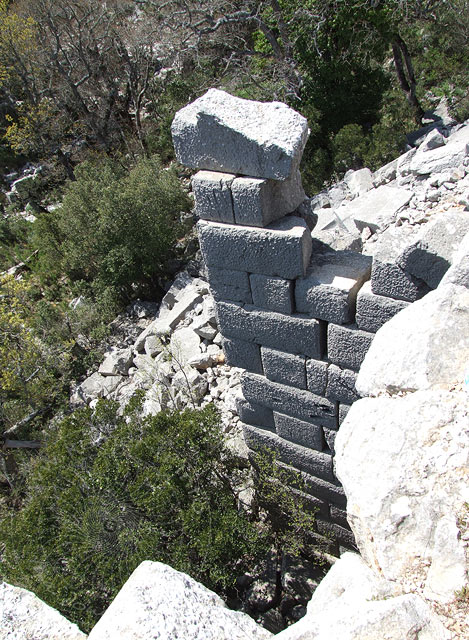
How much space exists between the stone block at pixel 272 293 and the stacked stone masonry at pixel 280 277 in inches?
0.4

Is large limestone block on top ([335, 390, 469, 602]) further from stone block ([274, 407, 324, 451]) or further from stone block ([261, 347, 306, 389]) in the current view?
stone block ([274, 407, 324, 451])

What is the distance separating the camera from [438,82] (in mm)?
13781

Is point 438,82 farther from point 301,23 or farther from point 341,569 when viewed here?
point 341,569

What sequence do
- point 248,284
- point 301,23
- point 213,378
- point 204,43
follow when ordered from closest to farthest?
point 248,284 → point 213,378 → point 301,23 → point 204,43

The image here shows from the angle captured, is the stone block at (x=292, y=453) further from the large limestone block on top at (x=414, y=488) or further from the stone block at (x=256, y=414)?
the large limestone block on top at (x=414, y=488)

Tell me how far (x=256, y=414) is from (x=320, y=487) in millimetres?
1031

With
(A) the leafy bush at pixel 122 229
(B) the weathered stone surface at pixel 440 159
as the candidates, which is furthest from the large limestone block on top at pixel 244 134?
(A) the leafy bush at pixel 122 229

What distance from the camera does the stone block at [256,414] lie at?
17.9ft

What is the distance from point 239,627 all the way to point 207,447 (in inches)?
98.7

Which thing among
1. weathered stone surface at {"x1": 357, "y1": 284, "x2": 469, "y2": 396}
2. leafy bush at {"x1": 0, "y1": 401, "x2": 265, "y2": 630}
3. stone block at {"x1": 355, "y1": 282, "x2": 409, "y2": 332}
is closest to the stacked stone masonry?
stone block at {"x1": 355, "y1": 282, "x2": 409, "y2": 332}

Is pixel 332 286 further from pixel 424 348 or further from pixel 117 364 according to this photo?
pixel 117 364

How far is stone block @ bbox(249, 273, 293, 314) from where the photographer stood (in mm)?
4328

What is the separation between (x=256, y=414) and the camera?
5.56m

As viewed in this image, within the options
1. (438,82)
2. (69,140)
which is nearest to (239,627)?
(438,82)
